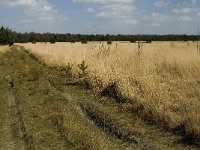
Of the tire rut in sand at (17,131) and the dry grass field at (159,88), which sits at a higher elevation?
the dry grass field at (159,88)

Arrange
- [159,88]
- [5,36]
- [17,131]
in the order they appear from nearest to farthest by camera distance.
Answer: [17,131] → [159,88] → [5,36]

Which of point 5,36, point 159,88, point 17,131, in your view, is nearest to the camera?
point 17,131

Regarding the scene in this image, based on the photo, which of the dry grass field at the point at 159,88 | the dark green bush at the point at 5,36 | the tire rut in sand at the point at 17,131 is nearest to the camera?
the tire rut in sand at the point at 17,131

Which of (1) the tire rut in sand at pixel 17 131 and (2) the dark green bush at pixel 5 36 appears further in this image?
(2) the dark green bush at pixel 5 36

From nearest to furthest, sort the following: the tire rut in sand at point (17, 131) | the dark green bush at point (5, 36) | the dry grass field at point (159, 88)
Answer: the tire rut in sand at point (17, 131), the dry grass field at point (159, 88), the dark green bush at point (5, 36)

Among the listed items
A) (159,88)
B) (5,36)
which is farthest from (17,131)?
(5,36)

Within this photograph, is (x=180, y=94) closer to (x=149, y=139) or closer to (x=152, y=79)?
(x=152, y=79)

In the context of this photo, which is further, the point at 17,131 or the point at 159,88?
the point at 159,88

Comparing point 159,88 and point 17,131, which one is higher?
point 159,88

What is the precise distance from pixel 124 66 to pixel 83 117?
6141 millimetres

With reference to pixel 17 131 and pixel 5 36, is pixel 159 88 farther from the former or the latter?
pixel 5 36

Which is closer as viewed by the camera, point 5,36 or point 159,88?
point 159,88

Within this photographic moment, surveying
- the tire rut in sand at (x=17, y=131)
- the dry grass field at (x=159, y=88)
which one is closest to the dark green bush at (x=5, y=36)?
the dry grass field at (x=159, y=88)

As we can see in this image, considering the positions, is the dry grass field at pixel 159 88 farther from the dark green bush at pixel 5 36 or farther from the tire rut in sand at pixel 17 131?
the dark green bush at pixel 5 36
